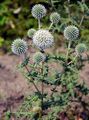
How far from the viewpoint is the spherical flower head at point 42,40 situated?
2.96 m

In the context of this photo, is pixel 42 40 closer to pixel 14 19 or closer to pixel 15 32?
pixel 15 32

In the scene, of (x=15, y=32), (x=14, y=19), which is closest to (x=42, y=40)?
(x=15, y=32)

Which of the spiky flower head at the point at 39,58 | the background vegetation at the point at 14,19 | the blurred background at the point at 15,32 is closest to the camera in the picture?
the spiky flower head at the point at 39,58

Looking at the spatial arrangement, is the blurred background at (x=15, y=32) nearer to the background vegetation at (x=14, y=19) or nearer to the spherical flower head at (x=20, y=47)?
the background vegetation at (x=14, y=19)

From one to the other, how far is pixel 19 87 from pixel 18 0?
1.66 meters

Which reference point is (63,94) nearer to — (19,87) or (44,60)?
(44,60)

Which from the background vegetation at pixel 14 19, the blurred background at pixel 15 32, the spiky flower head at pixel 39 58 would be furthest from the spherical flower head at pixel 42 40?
the background vegetation at pixel 14 19

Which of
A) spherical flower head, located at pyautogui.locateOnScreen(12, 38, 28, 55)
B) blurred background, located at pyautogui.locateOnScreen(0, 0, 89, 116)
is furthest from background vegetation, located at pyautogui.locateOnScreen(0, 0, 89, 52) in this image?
spherical flower head, located at pyautogui.locateOnScreen(12, 38, 28, 55)

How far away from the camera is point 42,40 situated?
9.80ft

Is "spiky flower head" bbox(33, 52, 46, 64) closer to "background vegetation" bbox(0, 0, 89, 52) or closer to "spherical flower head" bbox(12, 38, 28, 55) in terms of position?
"spherical flower head" bbox(12, 38, 28, 55)

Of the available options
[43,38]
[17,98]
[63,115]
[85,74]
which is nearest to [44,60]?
[43,38]

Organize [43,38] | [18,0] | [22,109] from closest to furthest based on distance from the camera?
[43,38] → [22,109] → [18,0]

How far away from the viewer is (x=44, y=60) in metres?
3.01

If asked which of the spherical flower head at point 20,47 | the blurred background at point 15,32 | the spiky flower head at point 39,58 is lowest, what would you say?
the spiky flower head at point 39,58
